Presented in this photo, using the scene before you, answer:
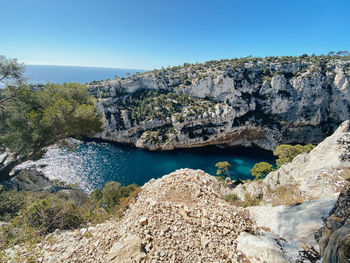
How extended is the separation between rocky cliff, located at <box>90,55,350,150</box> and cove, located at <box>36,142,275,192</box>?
3541 mm

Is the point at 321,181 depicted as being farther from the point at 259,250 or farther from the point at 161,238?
the point at 161,238

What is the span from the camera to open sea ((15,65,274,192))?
85.7 feet

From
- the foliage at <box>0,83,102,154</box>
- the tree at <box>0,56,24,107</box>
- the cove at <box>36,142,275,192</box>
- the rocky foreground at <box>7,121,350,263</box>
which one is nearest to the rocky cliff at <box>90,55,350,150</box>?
the cove at <box>36,142,275,192</box>

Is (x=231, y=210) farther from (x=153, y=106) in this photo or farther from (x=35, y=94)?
(x=153, y=106)

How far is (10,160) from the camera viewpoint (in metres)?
9.11

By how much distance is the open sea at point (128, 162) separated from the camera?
26.1 meters

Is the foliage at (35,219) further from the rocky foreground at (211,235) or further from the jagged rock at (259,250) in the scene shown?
the jagged rock at (259,250)

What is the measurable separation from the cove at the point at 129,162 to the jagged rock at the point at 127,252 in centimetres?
2228

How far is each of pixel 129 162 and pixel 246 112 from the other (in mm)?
32287

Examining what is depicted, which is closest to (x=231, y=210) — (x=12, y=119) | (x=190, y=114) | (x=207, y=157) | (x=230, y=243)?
(x=230, y=243)

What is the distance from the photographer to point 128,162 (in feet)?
101

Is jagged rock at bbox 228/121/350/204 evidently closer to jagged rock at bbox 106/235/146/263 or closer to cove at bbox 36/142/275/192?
jagged rock at bbox 106/235/146/263

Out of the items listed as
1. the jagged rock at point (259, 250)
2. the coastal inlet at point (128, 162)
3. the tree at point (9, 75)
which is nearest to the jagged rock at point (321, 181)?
the jagged rock at point (259, 250)

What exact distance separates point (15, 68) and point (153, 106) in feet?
117
